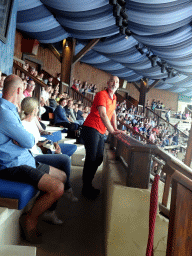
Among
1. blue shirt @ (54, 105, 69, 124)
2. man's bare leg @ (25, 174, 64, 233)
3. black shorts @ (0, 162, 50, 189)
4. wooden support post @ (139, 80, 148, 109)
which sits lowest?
man's bare leg @ (25, 174, 64, 233)

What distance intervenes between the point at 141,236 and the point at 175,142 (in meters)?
13.8

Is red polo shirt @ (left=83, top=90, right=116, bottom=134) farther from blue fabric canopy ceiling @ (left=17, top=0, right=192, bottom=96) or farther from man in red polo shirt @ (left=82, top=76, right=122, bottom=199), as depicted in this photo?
blue fabric canopy ceiling @ (left=17, top=0, right=192, bottom=96)

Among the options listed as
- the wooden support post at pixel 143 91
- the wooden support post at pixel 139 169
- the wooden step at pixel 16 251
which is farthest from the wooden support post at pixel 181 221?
the wooden support post at pixel 143 91

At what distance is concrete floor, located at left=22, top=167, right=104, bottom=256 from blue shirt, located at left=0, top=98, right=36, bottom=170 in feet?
1.87

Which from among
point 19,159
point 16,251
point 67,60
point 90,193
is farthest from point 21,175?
point 67,60

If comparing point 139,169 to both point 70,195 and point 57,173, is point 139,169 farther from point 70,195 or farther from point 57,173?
point 70,195

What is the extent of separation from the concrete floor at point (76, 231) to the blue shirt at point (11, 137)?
0.57 metres

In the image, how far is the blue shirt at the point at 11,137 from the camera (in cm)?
146

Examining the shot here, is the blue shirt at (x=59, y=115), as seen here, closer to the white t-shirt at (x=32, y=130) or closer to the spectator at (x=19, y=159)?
the white t-shirt at (x=32, y=130)

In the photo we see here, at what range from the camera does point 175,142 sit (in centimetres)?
1458

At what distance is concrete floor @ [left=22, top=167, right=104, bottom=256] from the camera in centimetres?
167

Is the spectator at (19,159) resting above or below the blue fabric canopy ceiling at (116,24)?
below

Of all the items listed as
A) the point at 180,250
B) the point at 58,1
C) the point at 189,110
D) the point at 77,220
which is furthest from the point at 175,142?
the point at 180,250

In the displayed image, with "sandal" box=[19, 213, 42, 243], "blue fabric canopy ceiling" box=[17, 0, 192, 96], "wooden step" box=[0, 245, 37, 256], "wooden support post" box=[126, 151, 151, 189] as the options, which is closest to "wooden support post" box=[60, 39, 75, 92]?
"blue fabric canopy ceiling" box=[17, 0, 192, 96]
